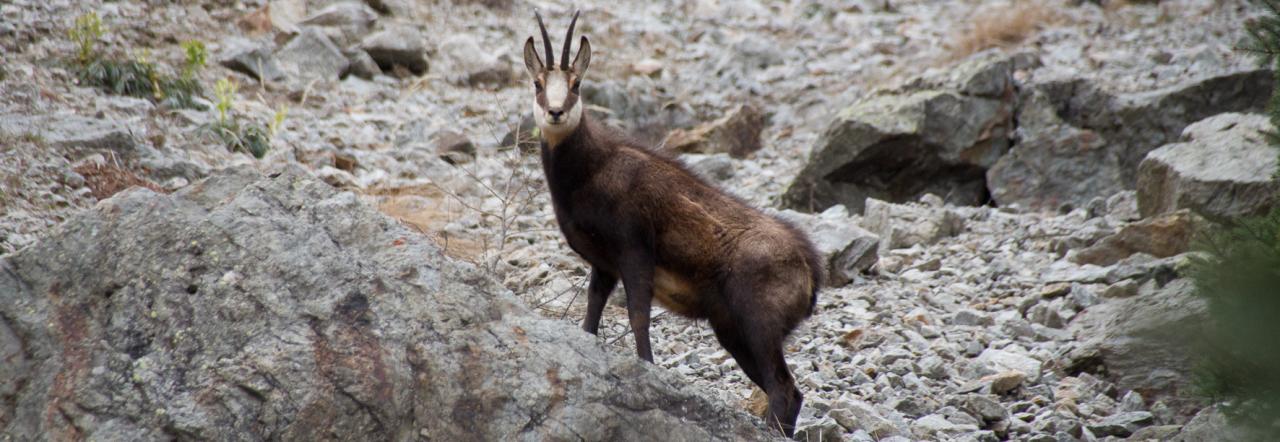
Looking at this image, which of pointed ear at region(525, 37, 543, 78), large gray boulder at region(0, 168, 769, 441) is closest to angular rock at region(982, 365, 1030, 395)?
large gray boulder at region(0, 168, 769, 441)

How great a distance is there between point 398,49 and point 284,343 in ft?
34.8

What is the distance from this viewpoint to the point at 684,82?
1593cm

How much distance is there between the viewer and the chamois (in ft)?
18.9

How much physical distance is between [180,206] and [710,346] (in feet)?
12.7

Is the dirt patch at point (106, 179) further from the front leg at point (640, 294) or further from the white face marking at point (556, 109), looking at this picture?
the front leg at point (640, 294)

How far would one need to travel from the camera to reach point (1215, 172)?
8750mm

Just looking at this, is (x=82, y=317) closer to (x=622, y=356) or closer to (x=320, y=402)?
(x=320, y=402)

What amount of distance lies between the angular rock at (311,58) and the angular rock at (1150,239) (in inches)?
345

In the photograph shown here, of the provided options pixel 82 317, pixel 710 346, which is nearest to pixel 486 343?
pixel 82 317

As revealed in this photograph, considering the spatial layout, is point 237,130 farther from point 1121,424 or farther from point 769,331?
point 1121,424

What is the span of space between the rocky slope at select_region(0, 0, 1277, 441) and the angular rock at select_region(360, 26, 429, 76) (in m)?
0.04

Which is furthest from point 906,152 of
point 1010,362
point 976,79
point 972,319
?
point 1010,362

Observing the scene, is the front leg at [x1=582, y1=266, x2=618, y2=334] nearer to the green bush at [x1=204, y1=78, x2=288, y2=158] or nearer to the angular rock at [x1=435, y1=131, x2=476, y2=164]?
the green bush at [x1=204, y1=78, x2=288, y2=158]

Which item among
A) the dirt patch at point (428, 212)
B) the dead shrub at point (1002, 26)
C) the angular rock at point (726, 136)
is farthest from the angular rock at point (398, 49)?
the dead shrub at point (1002, 26)
